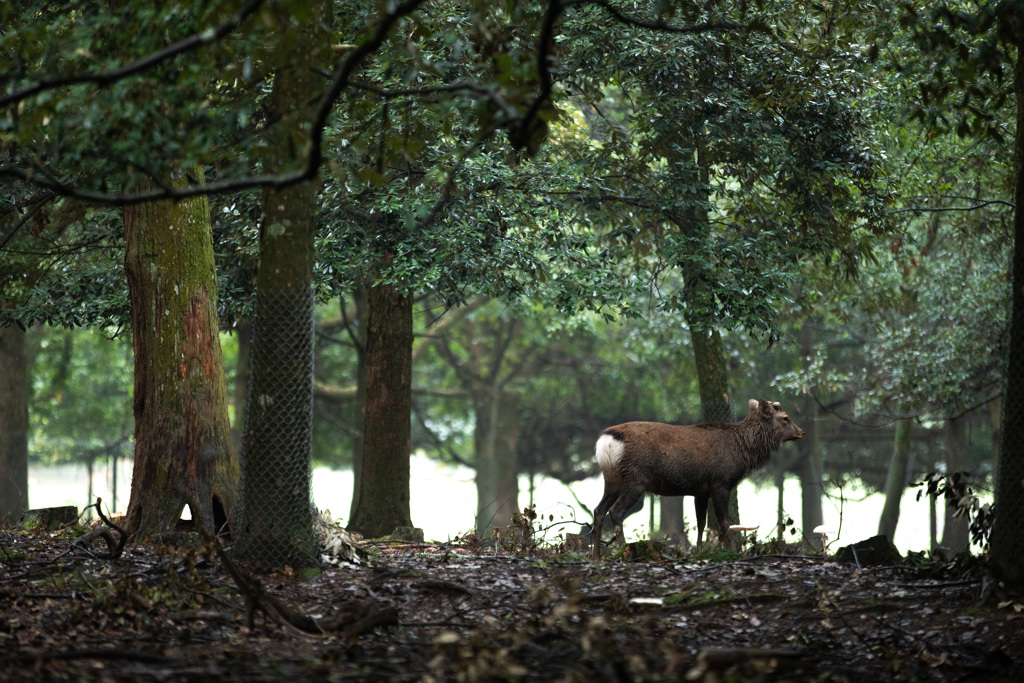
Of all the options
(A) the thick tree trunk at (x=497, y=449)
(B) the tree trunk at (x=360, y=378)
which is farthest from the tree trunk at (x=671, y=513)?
(B) the tree trunk at (x=360, y=378)

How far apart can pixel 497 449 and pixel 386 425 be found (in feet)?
50.7

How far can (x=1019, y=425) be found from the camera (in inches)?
292

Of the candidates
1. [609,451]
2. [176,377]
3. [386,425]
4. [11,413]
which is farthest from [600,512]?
[11,413]

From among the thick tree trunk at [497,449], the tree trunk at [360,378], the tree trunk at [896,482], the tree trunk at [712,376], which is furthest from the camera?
the thick tree trunk at [497,449]

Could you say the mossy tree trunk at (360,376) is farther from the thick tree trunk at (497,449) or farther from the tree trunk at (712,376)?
the tree trunk at (712,376)

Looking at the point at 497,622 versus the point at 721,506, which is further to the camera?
the point at 721,506

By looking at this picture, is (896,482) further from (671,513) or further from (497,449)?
(497,449)

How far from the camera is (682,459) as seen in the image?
11.2m

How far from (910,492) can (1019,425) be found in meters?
30.7

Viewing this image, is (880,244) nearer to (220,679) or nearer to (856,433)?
(856,433)

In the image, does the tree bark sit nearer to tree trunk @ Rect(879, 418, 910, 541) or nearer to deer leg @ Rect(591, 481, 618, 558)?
tree trunk @ Rect(879, 418, 910, 541)

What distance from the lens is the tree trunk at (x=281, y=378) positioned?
25.8 ft

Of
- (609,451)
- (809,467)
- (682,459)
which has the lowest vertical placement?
(809,467)

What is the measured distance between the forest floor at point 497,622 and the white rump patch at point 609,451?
1.94 metres
